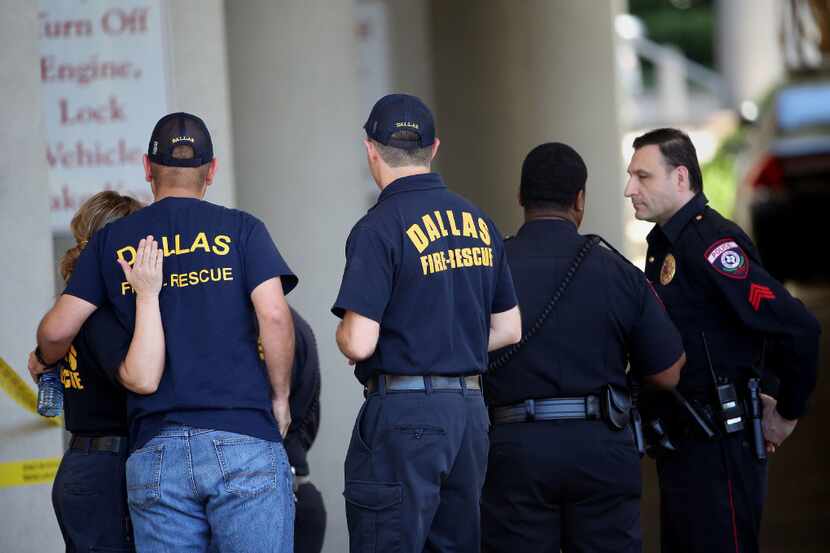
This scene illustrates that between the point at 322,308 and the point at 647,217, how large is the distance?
88.7 inches

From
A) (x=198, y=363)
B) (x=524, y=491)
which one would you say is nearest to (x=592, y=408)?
(x=524, y=491)

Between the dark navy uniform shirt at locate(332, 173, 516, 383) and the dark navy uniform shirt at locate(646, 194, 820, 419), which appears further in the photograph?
the dark navy uniform shirt at locate(646, 194, 820, 419)

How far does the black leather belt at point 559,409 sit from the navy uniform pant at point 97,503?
1.28m

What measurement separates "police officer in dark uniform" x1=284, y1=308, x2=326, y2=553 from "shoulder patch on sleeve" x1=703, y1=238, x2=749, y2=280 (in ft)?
4.69

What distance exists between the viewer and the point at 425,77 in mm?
10383

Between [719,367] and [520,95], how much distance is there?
20.2 feet

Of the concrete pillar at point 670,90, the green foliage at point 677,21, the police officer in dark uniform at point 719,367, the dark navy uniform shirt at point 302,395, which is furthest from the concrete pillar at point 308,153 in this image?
the green foliage at point 677,21

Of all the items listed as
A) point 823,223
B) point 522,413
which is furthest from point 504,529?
point 823,223

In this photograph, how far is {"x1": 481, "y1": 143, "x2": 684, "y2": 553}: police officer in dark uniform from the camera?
4.37 metres

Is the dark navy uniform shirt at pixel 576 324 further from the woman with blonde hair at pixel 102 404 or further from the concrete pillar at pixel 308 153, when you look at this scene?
the concrete pillar at pixel 308 153

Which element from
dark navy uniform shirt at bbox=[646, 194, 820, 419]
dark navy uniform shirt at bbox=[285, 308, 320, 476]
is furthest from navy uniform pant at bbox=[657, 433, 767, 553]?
dark navy uniform shirt at bbox=[285, 308, 320, 476]

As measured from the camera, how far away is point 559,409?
172 inches

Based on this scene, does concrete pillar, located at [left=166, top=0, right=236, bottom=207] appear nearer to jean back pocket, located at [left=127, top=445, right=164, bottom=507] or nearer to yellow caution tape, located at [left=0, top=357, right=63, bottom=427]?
yellow caution tape, located at [left=0, top=357, right=63, bottom=427]

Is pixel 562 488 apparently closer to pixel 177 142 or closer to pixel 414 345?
pixel 414 345
